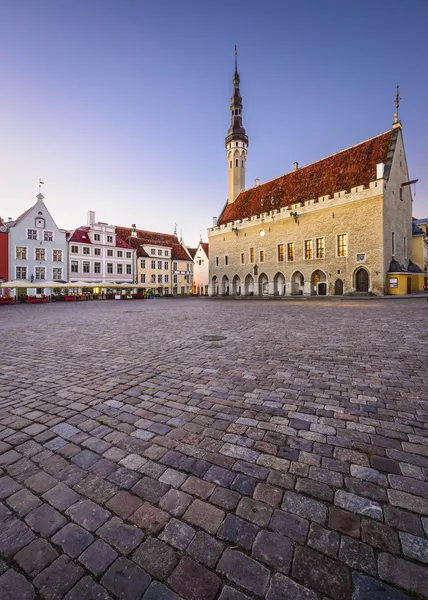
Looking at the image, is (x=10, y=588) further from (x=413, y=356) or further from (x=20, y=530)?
(x=413, y=356)

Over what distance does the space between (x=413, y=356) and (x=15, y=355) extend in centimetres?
788

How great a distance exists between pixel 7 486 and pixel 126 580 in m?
1.25

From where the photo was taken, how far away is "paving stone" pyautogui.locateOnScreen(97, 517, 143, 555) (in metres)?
1.56

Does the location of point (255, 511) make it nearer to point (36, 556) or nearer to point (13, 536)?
point (36, 556)

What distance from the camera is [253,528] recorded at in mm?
1655

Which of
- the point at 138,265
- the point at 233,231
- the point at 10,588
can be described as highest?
the point at 233,231

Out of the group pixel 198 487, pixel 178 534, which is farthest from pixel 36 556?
pixel 198 487

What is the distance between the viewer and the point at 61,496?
195 centimetres

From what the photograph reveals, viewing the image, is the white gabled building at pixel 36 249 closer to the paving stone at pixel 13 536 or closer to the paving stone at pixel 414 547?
the paving stone at pixel 13 536

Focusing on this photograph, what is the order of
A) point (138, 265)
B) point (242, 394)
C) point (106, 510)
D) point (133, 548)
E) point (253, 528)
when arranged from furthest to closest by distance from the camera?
point (138, 265), point (242, 394), point (106, 510), point (253, 528), point (133, 548)

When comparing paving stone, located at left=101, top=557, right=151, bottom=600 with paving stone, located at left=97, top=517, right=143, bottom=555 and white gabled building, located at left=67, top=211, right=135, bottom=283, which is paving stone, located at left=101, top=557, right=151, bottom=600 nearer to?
paving stone, located at left=97, top=517, right=143, bottom=555

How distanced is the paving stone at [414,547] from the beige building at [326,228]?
31.9 m

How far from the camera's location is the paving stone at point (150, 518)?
1681mm

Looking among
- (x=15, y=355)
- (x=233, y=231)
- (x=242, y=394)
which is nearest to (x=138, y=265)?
(x=233, y=231)
